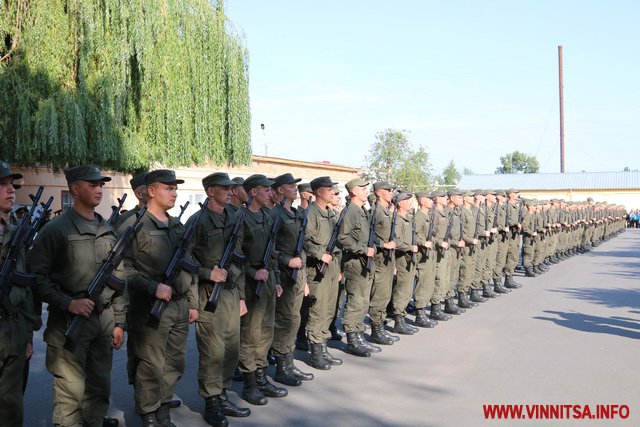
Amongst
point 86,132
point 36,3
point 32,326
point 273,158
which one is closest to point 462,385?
point 32,326

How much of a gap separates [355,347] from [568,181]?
6248 cm

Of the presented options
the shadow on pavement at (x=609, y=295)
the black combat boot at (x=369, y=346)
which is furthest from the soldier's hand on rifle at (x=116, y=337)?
the shadow on pavement at (x=609, y=295)

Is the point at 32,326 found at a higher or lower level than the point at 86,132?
lower

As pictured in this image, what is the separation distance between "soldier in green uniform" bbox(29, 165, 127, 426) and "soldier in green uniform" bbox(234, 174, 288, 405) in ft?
5.35

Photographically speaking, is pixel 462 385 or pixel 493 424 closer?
pixel 493 424

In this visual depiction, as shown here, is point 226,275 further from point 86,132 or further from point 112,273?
point 86,132

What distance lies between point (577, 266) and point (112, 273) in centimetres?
1775

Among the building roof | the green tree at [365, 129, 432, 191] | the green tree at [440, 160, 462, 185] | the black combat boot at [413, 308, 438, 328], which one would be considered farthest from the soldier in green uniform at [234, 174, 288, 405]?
the green tree at [440, 160, 462, 185]

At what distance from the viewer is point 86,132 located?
14242mm

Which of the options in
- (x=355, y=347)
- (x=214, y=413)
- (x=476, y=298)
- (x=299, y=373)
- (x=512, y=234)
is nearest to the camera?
(x=214, y=413)

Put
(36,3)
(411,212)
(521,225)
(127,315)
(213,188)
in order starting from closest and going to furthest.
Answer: (127,315) → (213,188) → (411,212) → (36,3) → (521,225)

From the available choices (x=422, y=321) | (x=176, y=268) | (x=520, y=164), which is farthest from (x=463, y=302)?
(x=520, y=164)

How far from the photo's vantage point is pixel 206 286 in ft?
18.9

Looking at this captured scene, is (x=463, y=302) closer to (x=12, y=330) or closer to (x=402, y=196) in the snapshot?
(x=402, y=196)
